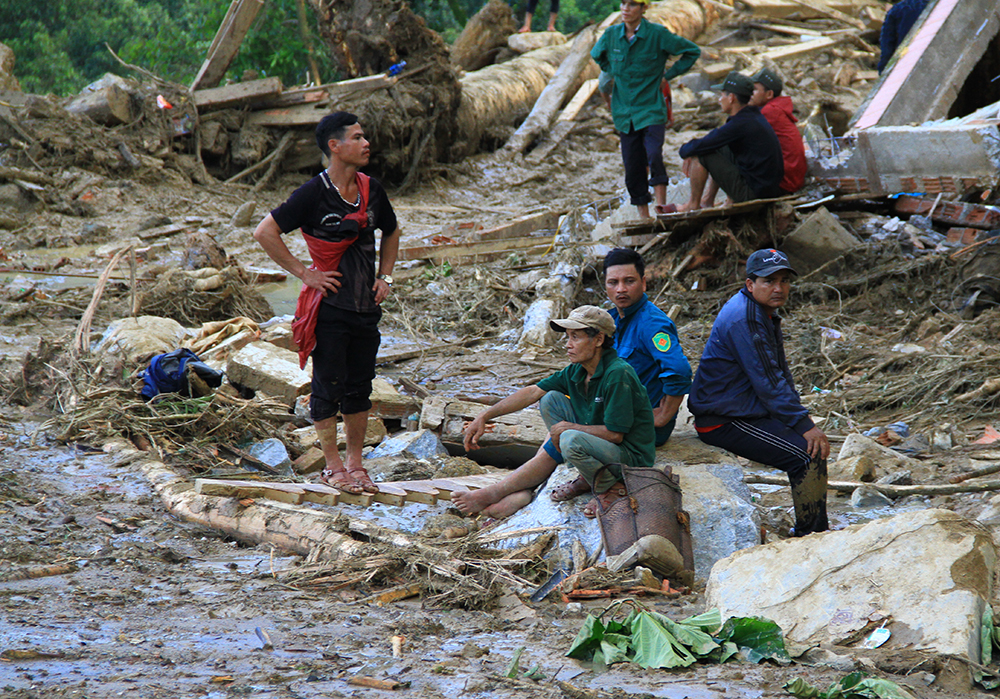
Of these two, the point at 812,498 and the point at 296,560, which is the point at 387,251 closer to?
the point at 296,560

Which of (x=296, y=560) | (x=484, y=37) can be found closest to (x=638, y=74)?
(x=296, y=560)

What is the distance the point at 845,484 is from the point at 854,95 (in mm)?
12494


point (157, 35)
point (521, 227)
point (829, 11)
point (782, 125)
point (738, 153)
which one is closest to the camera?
point (738, 153)

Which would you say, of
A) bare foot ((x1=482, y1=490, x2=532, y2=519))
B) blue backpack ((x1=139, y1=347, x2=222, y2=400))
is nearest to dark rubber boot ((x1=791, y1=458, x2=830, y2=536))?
bare foot ((x1=482, y1=490, x2=532, y2=519))

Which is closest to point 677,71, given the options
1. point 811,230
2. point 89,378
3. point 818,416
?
point 811,230

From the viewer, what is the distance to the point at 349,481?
185 inches

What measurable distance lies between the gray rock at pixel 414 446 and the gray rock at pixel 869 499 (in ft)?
8.26

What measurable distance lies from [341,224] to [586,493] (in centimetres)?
180

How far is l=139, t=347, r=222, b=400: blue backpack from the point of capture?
577 centimetres

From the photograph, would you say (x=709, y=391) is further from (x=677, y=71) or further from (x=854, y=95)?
(x=854, y=95)

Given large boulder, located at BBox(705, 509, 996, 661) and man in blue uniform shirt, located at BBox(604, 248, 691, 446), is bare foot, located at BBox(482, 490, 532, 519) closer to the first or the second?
man in blue uniform shirt, located at BBox(604, 248, 691, 446)

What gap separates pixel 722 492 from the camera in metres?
4.20

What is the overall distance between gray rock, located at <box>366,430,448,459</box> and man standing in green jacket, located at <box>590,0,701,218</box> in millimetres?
3234

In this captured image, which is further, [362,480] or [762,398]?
[362,480]
